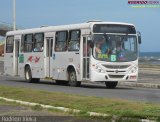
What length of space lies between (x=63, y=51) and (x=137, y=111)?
51.8 ft

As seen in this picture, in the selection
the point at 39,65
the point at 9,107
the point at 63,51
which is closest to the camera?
the point at 9,107

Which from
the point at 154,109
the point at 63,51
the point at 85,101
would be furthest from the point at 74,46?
the point at 154,109

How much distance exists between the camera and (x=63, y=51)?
96.4ft

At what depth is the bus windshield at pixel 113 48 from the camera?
88.6 ft

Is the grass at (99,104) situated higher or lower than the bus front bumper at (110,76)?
lower

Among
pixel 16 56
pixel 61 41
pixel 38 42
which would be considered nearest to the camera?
pixel 61 41

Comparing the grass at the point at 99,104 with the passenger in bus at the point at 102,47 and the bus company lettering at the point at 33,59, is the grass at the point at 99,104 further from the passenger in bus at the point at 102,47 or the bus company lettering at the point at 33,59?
the bus company lettering at the point at 33,59

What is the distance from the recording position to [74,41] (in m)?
28.2

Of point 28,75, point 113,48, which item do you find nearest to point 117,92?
point 113,48

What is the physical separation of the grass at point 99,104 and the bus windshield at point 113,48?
262 inches

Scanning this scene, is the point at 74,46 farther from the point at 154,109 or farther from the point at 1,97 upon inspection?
the point at 154,109

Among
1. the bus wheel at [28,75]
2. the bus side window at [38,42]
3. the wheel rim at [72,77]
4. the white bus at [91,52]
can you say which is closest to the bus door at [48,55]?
the white bus at [91,52]

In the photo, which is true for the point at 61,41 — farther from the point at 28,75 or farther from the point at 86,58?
the point at 28,75

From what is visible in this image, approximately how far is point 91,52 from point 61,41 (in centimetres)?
307
